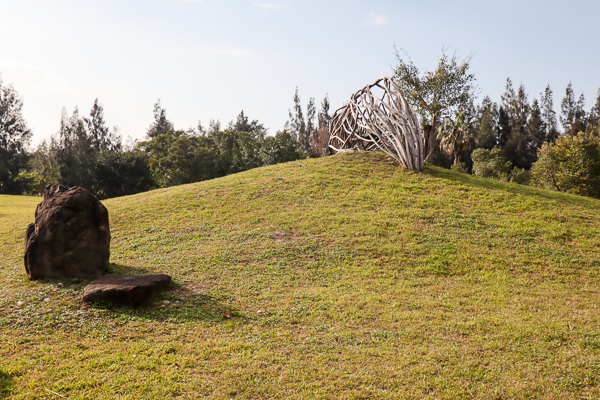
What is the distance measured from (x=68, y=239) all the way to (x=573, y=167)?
28421mm

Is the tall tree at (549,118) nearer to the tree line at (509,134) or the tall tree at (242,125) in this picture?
the tree line at (509,134)

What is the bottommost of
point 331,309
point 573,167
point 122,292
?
point 331,309

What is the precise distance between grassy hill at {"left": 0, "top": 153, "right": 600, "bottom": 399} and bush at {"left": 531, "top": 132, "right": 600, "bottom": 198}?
47.9ft

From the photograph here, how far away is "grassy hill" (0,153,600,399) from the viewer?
13.9 ft

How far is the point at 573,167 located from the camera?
25.1 metres

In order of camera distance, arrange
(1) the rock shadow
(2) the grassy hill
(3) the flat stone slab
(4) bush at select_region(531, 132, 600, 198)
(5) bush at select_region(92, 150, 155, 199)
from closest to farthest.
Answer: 1. (2) the grassy hill
2. (1) the rock shadow
3. (3) the flat stone slab
4. (4) bush at select_region(531, 132, 600, 198)
5. (5) bush at select_region(92, 150, 155, 199)

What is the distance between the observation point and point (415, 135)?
53.3ft

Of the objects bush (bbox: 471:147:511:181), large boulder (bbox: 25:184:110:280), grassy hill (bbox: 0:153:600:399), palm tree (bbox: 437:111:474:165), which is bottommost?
grassy hill (bbox: 0:153:600:399)

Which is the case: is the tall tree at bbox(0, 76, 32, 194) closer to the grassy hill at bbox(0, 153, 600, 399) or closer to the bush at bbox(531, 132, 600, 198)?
the grassy hill at bbox(0, 153, 600, 399)

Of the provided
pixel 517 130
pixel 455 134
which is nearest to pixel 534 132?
pixel 517 130

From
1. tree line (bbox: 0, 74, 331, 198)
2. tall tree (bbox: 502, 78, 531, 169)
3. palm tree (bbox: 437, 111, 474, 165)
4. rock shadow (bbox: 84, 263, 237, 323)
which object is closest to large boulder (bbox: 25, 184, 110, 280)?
rock shadow (bbox: 84, 263, 237, 323)

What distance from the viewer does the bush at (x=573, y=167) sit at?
973 inches

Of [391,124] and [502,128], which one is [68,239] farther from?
[502,128]

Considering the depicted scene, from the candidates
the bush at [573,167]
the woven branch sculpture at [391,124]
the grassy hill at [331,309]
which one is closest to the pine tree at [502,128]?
the bush at [573,167]
